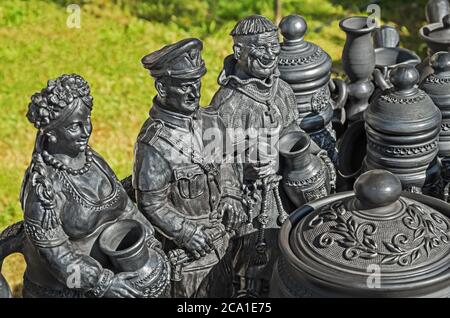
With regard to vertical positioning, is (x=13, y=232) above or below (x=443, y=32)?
below

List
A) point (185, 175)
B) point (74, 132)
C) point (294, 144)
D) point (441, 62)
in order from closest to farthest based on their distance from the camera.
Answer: point (74, 132) → point (185, 175) → point (294, 144) → point (441, 62)

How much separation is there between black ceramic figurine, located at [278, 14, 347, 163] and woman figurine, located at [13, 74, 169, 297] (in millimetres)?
1137

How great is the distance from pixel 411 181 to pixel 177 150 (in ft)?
3.18

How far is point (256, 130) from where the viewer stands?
10.3ft

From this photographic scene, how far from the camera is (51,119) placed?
101 inches

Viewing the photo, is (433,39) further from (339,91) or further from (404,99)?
(404,99)

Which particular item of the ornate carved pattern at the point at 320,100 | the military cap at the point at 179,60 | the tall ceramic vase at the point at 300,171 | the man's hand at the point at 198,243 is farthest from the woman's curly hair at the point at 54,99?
the ornate carved pattern at the point at 320,100

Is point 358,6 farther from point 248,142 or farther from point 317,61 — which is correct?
point 248,142

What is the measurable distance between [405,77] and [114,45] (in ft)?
16.1

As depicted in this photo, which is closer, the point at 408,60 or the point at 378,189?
the point at 378,189

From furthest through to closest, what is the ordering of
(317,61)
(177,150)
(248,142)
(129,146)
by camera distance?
(129,146)
(317,61)
(248,142)
(177,150)

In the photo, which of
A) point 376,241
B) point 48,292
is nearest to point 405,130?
point 376,241

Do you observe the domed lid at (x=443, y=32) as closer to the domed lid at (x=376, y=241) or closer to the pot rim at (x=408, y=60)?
the pot rim at (x=408, y=60)
